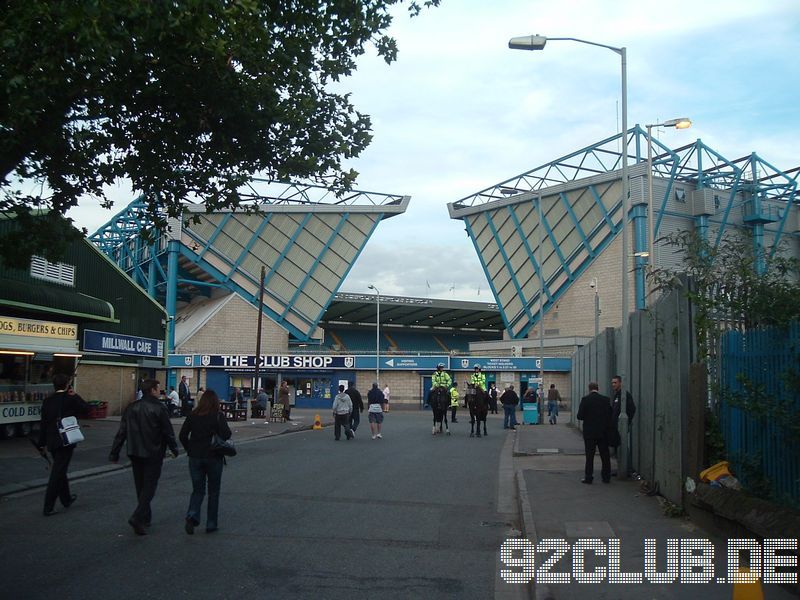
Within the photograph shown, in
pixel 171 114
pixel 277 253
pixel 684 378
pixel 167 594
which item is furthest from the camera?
pixel 277 253

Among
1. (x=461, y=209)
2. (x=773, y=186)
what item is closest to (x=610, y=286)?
(x=773, y=186)

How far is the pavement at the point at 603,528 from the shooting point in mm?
6652

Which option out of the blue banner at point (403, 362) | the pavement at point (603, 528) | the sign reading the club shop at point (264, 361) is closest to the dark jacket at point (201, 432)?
the pavement at point (603, 528)

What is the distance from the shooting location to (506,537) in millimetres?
9367

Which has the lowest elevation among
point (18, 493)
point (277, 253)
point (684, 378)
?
point (18, 493)

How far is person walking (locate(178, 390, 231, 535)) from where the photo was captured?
888cm

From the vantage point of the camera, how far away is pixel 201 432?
8.91 meters

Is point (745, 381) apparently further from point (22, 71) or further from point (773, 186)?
point (773, 186)

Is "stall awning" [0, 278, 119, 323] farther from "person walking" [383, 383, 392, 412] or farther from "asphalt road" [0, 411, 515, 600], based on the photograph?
"person walking" [383, 383, 392, 412]

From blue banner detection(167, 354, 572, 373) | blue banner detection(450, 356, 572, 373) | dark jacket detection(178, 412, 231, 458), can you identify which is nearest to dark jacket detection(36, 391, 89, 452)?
dark jacket detection(178, 412, 231, 458)

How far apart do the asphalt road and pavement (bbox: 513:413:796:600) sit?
0.49 meters

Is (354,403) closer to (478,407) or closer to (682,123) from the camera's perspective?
(478,407)

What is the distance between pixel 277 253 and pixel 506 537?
58.5 m

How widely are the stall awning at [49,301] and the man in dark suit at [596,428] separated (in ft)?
48.5
